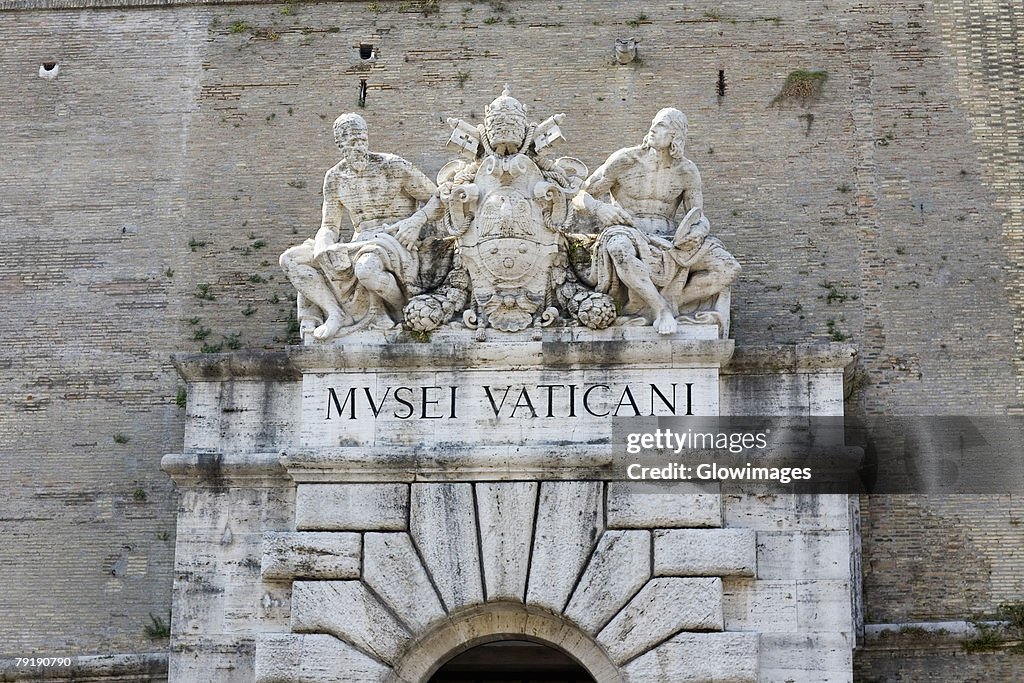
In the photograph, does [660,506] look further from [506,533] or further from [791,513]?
[506,533]

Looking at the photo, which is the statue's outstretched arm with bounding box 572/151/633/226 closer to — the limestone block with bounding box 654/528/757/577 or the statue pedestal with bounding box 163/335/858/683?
the statue pedestal with bounding box 163/335/858/683

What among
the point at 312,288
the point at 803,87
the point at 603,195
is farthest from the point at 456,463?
the point at 803,87

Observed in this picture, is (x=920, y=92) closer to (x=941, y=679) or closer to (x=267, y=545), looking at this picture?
(x=941, y=679)

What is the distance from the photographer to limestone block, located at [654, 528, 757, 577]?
12.1 meters

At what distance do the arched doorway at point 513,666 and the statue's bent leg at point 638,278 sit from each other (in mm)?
3407

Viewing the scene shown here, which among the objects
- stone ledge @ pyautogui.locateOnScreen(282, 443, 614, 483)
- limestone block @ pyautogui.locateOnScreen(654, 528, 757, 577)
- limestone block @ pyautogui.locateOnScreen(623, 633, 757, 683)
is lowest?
limestone block @ pyautogui.locateOnScreen(623, 633, 757, 683)

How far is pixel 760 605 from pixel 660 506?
0.87m

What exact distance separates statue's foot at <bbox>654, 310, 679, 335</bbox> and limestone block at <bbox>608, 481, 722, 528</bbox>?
0.99 metres


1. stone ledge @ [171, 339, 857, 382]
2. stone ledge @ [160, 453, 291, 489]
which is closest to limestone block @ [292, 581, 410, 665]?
stone ledge @ [160, 453, 291, 489]

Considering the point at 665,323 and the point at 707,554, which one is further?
the point at 665,323

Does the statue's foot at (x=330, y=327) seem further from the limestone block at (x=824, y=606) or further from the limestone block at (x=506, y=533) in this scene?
the limestone block at (x=824, y=606)

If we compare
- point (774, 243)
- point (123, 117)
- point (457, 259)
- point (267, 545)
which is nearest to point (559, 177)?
point (457, 259)

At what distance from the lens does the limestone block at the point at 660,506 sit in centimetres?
1228

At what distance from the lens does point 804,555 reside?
12.2 metres
